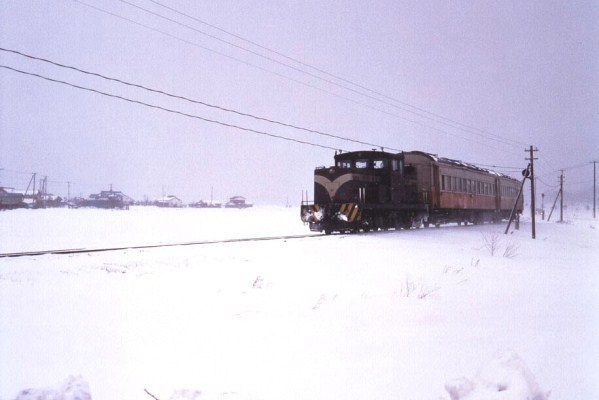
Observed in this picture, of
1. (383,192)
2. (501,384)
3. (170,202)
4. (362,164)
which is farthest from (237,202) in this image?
(501,384)

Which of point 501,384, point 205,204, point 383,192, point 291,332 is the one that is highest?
point 205,204

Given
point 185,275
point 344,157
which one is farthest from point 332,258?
point 344,157

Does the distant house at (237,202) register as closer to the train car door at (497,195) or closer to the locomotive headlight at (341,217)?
the train car door at (497,195)

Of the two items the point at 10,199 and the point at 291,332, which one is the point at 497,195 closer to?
the point at 291,332

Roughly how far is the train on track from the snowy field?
9497mm

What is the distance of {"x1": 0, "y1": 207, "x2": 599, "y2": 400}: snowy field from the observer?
3.59m

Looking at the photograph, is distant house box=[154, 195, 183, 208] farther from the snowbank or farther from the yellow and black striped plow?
the snowbank

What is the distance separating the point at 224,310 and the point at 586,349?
4.48 meters

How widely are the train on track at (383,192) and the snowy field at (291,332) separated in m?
9.50

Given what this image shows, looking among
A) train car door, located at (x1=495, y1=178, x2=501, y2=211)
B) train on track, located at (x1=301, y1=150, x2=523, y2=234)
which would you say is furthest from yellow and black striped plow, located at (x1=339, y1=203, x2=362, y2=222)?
train car door, located at (x1=495, y1=178, x2=501, y2=211)

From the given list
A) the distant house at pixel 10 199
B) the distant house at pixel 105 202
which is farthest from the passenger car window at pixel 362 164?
the distant house at pixel 105 202

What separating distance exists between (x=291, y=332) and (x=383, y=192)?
1597 centimetres

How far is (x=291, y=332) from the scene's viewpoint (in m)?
5.16

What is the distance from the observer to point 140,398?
351 cm
